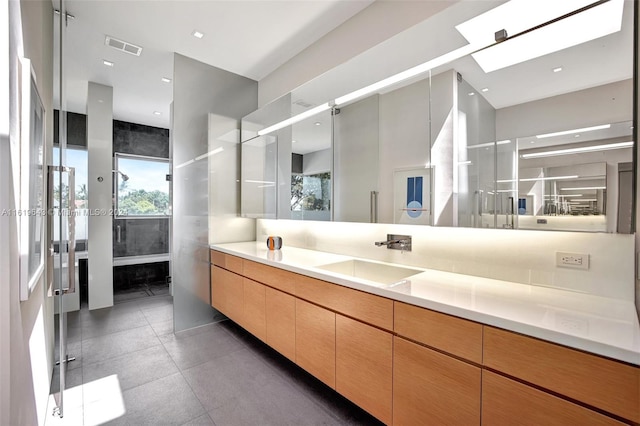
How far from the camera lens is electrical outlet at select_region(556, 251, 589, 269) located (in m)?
1.42

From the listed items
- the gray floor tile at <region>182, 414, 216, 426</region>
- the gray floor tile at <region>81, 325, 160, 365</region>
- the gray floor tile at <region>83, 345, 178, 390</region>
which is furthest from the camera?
the gray floor tile at <region>81, 325, 160, 365</region>

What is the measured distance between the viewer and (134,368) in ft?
7.98

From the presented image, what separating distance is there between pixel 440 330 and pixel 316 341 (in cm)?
93

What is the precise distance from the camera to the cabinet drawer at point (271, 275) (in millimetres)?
2189

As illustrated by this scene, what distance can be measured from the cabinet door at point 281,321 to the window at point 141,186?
398cm

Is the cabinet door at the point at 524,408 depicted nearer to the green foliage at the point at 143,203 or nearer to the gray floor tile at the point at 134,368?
the gray floor tile at the point at 134,368

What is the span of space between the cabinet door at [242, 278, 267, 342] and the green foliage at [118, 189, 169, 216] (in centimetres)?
353

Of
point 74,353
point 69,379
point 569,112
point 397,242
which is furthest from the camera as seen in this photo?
point 74,353

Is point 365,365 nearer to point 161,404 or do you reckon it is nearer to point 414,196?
point 414,196

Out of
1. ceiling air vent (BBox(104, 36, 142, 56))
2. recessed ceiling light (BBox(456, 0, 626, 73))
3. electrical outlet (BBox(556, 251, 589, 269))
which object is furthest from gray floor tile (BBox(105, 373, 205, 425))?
ceiling air vent (BBox(104, 36, 142, 56))

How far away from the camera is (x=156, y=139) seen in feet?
17.7

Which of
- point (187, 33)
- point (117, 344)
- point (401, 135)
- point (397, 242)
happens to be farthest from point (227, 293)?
point (187, 33)

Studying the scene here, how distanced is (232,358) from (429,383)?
1866 mm

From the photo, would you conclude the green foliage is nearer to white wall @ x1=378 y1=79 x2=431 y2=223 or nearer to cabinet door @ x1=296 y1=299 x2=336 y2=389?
cabinet door @ x1=296 y1=299 x2=336 y2=389
